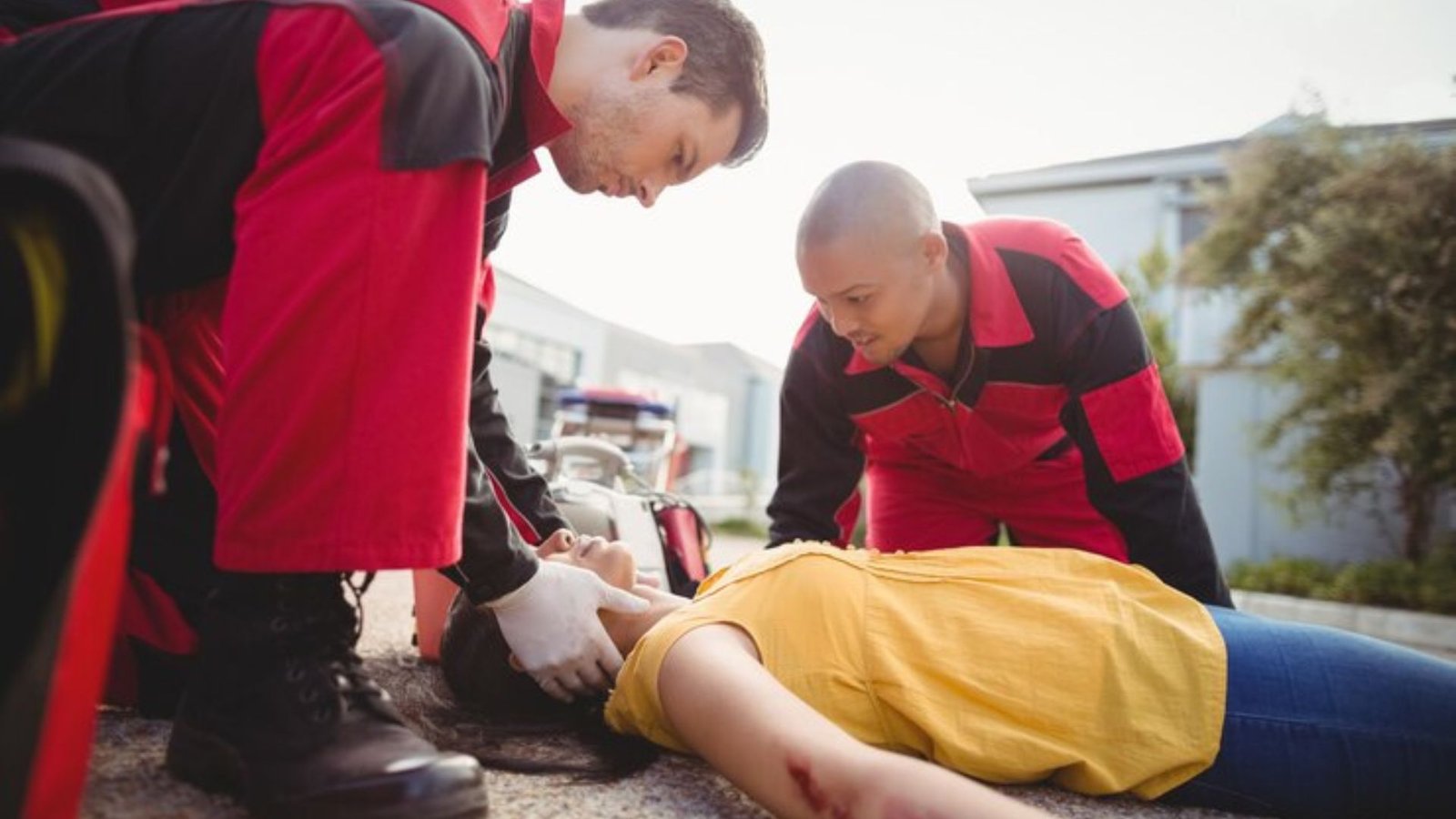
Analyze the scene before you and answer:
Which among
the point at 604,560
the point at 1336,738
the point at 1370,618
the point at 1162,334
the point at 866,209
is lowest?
the point at 1370,618

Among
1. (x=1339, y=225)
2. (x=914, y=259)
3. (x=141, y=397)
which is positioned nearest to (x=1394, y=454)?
(x=1339, y=225)

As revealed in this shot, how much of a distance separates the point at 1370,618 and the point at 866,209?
554 centimetres

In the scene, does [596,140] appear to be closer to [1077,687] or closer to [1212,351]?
[1077,687]

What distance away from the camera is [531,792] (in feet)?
3.97

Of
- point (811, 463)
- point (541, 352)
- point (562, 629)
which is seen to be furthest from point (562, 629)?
point (541, 352)

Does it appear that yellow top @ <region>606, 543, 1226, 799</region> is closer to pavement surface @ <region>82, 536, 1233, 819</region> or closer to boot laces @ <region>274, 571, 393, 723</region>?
pavement surface @ <region>82, 536, 1233, 819</region>

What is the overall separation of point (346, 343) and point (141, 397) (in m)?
0.25

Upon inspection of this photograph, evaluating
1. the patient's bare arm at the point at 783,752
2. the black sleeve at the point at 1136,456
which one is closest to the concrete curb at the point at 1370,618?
the black sleeve at the point at 1136,456

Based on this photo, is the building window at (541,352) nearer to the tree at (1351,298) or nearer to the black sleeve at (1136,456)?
the tree at (1351,298)

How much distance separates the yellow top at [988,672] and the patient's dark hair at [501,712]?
0.12 metres

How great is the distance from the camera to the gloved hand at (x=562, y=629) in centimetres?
133

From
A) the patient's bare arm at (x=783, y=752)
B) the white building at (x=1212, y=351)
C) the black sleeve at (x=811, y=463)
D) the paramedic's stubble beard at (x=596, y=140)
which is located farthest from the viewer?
the white building at (x=1212, y=351)

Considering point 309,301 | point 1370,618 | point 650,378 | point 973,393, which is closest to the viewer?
point 309,301

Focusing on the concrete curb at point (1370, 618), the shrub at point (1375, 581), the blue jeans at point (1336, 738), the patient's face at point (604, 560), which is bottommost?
the concrete curb at point (1370, 618)
